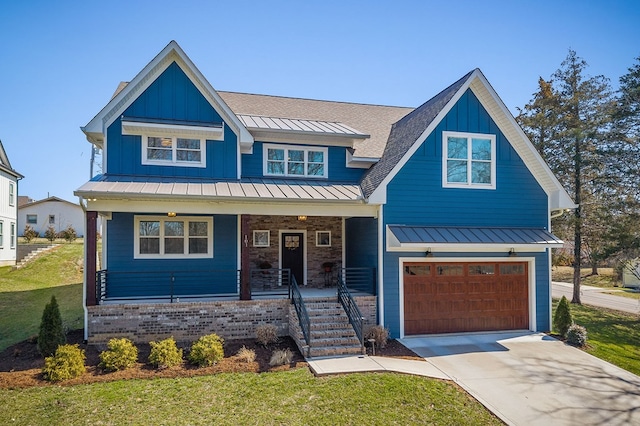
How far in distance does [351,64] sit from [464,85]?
14.0ft

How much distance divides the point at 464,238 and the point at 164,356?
863cm

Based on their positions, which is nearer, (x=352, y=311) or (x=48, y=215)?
(x=352, y=311)

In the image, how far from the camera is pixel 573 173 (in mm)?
21656

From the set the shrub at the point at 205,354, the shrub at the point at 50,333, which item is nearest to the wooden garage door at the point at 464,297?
the shrub at the point at 205,354

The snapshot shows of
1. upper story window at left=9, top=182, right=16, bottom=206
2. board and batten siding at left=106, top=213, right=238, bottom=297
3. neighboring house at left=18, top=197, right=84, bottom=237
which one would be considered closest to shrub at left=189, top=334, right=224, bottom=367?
board and batten siding at left=106, top=213, right=238, bottom=297

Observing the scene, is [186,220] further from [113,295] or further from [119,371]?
[119,371]

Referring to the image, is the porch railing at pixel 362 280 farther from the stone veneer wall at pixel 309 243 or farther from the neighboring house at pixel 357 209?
the stone veneer wall at pixel 309 243

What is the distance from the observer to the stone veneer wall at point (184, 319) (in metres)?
10.7

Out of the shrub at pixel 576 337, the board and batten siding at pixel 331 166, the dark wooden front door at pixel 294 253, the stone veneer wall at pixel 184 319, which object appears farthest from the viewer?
the dark wooden front door at pixel 294 253

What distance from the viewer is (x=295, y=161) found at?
14445 millimetres

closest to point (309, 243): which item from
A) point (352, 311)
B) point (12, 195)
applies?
point (352, 311)

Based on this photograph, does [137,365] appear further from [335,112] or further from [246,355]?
[335,112]

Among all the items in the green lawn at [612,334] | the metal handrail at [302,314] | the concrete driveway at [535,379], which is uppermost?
the metal handrail at [302,314]

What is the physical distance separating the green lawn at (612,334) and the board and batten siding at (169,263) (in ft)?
35.4
